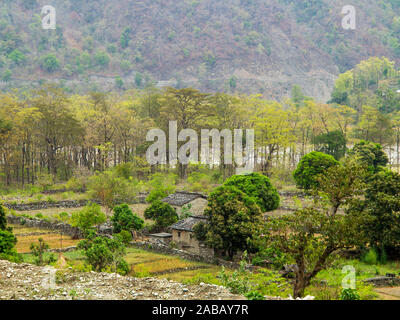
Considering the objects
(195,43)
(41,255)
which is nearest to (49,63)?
(195,43)

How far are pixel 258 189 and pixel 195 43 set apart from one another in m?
107

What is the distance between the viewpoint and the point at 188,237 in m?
23.7

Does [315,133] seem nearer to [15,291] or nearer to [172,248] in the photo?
[172,248]

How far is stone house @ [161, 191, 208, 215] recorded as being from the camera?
27750 mm

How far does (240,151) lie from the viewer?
44.0 metres

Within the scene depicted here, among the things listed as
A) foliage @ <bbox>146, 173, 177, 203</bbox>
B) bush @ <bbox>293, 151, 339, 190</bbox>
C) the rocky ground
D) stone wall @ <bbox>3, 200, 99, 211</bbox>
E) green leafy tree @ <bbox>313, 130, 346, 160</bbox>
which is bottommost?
stone wall @ <bbox>3, 200, 99, 211</bbox>

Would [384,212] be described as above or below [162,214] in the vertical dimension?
above

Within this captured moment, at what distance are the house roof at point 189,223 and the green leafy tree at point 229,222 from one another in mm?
1269

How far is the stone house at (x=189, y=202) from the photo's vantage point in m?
27.8

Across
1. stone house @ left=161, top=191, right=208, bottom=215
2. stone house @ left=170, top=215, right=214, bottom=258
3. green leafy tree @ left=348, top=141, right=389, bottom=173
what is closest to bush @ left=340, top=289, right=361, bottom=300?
stone house @ left=170, top=215, right=214, bottom=258

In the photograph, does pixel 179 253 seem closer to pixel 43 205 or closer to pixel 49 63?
pixel 43 205

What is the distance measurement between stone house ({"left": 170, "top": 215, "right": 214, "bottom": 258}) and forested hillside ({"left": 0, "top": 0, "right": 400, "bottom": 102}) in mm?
76884

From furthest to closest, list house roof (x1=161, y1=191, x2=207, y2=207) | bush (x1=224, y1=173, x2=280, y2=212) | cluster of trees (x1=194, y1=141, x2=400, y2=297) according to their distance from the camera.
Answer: house roof (x1=161, y1=191, x2=207, y2=207)
bush (x1=224, y1=173, x2=280, y2=212)
cluster of trees (x1=194, y1=141, x2=400, y2=297)

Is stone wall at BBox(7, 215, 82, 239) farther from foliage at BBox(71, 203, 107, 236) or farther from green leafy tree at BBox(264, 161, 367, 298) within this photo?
green leafy tree at BBox(264, 161, 367, 298)
